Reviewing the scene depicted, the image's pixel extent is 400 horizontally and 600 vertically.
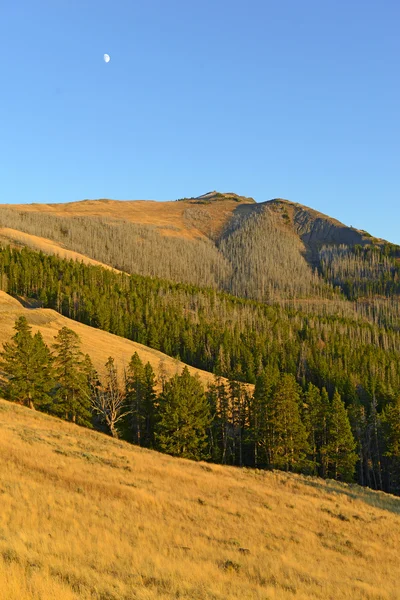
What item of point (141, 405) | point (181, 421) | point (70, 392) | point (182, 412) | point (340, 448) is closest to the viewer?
point (70, 392)

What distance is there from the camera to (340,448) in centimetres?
5681

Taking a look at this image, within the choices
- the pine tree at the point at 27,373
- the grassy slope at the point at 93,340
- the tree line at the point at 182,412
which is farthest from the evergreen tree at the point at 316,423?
the pine tree at the point at 27,373

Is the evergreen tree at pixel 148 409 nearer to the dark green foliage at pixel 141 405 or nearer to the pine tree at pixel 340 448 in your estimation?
the dark green foliage at pixel 141 405

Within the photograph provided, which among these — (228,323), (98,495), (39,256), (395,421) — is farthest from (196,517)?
(39,256)

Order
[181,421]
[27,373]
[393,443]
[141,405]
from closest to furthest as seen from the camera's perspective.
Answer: [27,373], [181,421], [141,405], [393,443]

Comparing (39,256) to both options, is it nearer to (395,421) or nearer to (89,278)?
(89,278)

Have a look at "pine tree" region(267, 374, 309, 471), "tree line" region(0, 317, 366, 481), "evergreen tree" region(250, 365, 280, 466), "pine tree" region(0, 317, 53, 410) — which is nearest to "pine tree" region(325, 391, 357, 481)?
"tree line" region(0, 317, 366, 481)

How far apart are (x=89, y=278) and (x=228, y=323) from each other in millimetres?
50850

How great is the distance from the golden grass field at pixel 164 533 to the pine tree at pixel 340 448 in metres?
20.7

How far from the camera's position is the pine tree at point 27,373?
4606 centimetres

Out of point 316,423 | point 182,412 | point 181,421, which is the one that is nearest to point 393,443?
point 316,423

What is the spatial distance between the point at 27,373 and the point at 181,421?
18.9 metres

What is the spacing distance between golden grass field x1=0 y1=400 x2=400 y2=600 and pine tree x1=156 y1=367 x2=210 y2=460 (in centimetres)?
1477

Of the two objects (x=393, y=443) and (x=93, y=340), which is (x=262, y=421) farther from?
(x=93, y=340)
